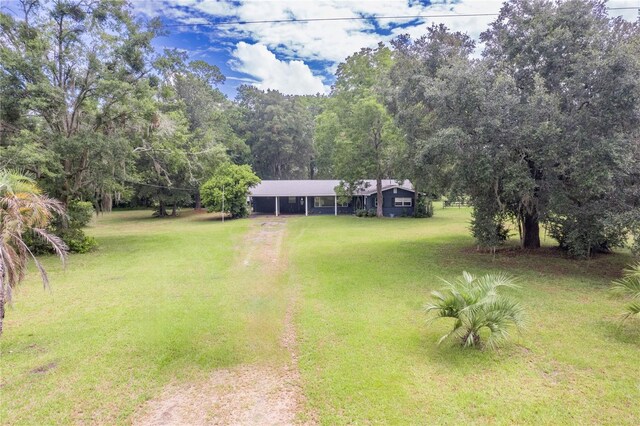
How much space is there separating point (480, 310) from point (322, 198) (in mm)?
28470

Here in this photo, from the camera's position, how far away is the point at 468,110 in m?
11.0

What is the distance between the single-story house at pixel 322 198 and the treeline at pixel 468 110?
394 inches

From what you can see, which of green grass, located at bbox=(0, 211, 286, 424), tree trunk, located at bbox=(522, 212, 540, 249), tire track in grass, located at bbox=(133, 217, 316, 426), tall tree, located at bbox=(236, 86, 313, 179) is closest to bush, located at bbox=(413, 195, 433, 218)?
tree trunk, located at bbox=(522, 212, 540, 249)

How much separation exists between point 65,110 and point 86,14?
162 inches

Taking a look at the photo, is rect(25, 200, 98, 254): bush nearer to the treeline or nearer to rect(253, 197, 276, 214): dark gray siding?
the treeline

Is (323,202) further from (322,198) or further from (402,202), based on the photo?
(402,202)

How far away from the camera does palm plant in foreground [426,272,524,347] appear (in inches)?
233

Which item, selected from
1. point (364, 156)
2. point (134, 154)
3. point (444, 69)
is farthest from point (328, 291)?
point (364, 156)

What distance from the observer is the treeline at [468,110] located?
387 inches

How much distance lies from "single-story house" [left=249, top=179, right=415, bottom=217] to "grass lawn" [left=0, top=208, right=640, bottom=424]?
1886 centimetres

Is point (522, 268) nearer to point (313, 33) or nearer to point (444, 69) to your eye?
point (444, 69)

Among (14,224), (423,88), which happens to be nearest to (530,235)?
(423,88)

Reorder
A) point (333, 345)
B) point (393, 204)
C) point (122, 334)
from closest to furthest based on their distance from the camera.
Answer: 1. point (333, 345)
2. point (122, 334)
3. point (393, 204)

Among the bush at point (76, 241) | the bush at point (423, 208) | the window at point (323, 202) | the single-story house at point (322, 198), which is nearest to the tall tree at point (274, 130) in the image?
the single-story house at point (322, 198)
